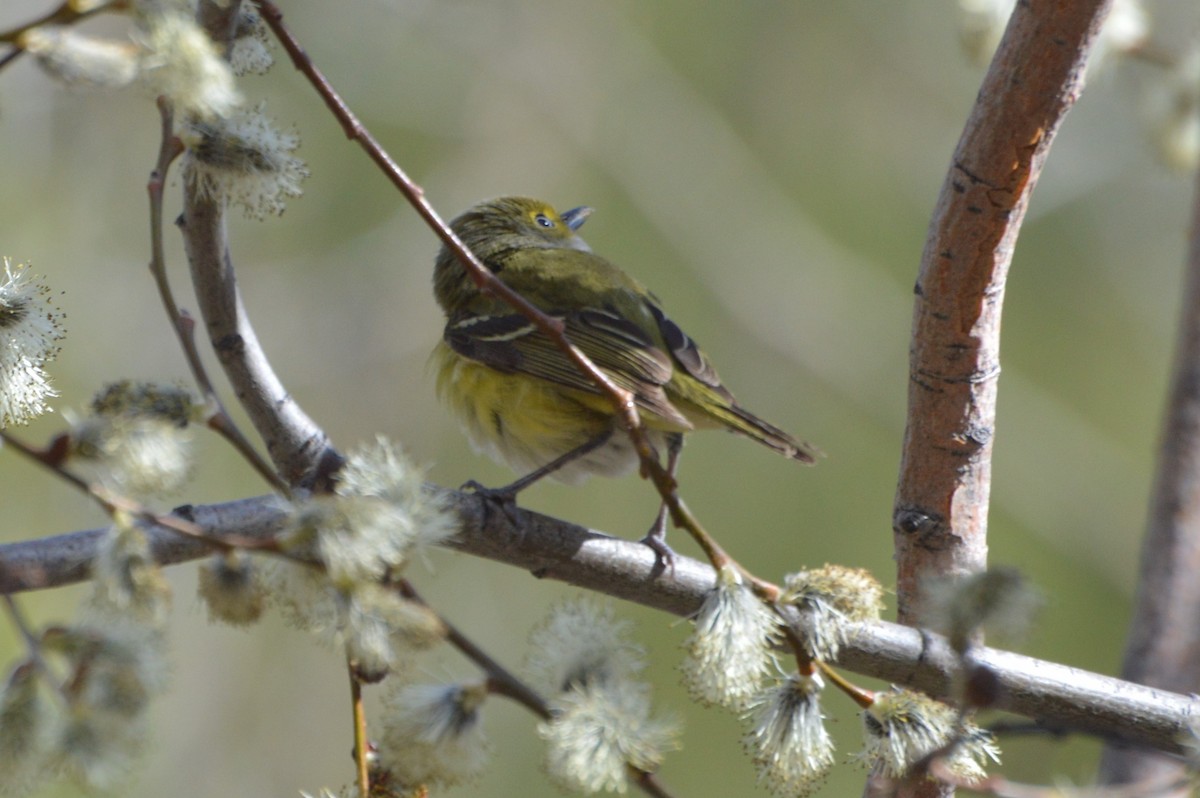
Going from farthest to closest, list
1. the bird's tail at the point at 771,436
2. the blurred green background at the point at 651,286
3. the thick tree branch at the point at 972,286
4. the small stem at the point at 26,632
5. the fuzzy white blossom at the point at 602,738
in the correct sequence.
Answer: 1. the blurred green background at the point at 651,286
2. the bird's tail at the point at 771,436
3. the thick tree branch at the point at 972,286
4. the fuzzy white blossom at the point at 602,738
5. the small stem at the point at 26,632

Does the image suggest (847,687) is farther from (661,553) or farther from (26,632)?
(26,632)

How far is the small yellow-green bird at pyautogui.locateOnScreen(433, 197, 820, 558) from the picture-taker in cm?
317

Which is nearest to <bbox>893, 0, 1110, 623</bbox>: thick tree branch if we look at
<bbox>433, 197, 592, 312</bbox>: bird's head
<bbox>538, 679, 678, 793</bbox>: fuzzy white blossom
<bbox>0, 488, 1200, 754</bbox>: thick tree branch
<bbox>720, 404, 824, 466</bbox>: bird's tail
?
<bbox>0, 488, 1200, 754</bbox>: thick tree branch

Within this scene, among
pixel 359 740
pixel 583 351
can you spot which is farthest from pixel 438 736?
pixel 583 351

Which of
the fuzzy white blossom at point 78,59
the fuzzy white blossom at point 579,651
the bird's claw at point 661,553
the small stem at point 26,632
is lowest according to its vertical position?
the bird's claw at point 661,553

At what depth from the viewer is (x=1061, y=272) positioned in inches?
398

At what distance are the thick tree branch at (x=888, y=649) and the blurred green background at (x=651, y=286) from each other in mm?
4387

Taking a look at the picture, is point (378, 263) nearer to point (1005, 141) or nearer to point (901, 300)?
point (901, 300)

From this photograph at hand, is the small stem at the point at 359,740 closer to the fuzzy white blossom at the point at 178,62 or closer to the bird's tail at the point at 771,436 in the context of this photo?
the fuzzy white blossom at the point at 178,62

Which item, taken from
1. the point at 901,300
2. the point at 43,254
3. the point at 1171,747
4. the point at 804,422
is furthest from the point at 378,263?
the point at 1171,747

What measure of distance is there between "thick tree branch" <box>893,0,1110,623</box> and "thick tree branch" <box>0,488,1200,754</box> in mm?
332

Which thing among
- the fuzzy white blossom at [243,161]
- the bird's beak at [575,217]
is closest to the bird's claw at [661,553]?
the fuzzy white blossom at [243,161]

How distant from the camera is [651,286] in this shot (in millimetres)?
9391

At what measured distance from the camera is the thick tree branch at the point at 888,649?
2168mm
